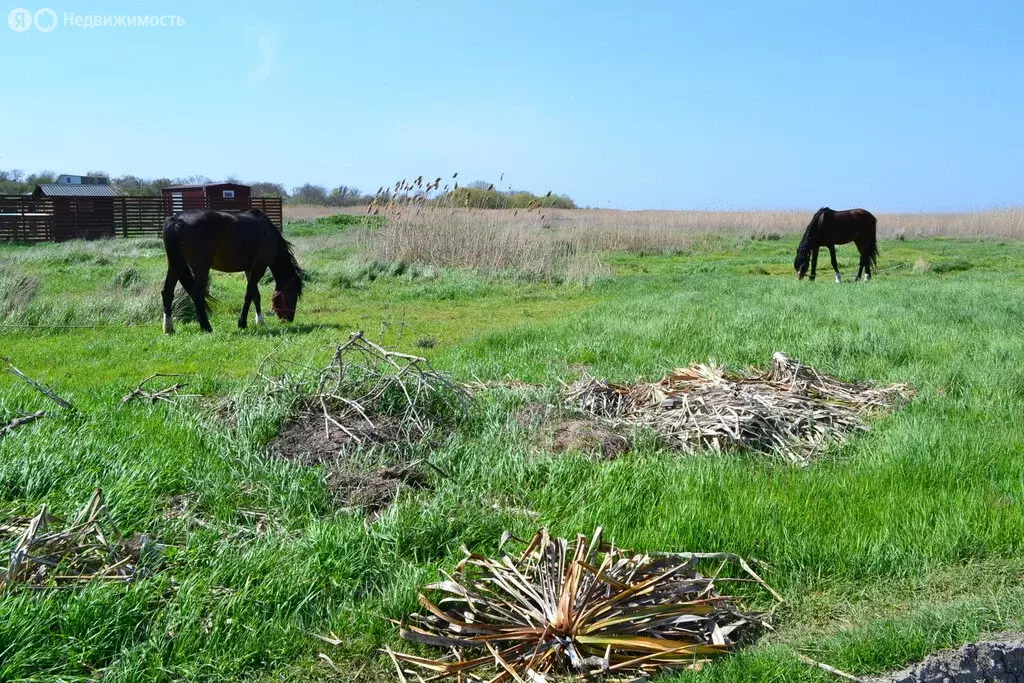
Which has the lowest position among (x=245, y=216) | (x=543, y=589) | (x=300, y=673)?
(x=300, y=673)

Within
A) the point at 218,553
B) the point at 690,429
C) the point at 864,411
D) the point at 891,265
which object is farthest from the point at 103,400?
the point at 891,265

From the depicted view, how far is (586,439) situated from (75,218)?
33.6 metres

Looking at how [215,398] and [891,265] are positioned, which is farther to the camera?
[891,265]

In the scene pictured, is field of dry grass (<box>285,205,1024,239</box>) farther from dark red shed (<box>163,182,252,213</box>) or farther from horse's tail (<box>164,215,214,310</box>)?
horse's tail (<box>164,215,214,310</box>)

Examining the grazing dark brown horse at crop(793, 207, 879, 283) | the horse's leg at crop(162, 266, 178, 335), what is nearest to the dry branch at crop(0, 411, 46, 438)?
the horse's leg at crop(162, 266, 178, 335)

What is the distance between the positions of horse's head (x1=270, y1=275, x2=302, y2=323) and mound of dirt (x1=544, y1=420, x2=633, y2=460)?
7682mm

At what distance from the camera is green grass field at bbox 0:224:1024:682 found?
124 inches

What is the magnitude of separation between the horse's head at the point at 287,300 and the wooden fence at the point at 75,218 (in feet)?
68.2

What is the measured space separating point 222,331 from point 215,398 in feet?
16.0

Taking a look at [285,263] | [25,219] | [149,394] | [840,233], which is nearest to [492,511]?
[149,394]

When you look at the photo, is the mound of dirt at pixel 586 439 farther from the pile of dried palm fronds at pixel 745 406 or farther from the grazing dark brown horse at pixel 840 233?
the grazing dark brown horse at pixel 840 233

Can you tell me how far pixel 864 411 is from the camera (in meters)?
6.37

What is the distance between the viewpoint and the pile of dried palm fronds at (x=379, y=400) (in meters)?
5.38

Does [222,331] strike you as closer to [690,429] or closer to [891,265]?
[690,429]
